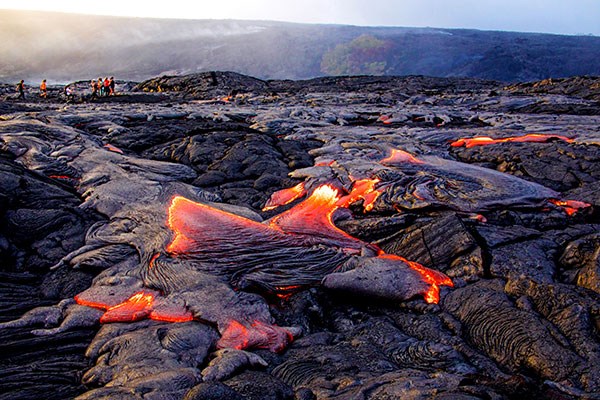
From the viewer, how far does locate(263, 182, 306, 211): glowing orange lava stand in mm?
7715

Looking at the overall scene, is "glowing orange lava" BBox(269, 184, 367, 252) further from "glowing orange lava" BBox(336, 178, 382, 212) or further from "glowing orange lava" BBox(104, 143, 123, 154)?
"glowing orange lava" BBox(104, 143, 123, 154)

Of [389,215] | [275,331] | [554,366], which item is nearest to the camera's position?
[554,366]

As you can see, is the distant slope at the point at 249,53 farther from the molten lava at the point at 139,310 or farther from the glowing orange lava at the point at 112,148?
the molten lava at the point at 139,310

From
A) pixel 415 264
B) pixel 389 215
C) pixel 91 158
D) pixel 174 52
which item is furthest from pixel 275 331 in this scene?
pixel 174 52

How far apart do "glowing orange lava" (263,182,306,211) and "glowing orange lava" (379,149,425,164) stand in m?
2.08

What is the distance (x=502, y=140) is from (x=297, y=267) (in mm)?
7573

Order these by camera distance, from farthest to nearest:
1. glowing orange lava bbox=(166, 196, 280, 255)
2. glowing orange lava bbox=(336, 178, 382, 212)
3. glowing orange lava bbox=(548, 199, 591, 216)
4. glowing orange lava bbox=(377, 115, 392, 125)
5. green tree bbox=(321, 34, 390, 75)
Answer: green tree bbox=(321, 34, 390, 75), glowing orange lava bbox=(377, 115, 392, 125), glowing orange lava bbox=(336, 178, 382, 212), glowing orange lava bbox=(548, 199, 591, 216), glowing orange lava bbox=(166, 196, 280, 255)

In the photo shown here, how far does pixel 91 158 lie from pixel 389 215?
6.48 m

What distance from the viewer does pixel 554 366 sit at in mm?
3467

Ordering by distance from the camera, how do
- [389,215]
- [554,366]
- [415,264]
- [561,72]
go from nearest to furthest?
[554,366]
[415,264]
[389,215]
[561,72]

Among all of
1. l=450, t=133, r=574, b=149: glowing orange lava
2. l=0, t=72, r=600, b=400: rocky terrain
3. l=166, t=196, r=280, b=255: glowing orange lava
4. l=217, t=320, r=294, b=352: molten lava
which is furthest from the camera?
l=450, t=133, r=574, b=149: glowing orange lava

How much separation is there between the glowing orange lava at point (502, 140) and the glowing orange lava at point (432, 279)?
6.03 meters

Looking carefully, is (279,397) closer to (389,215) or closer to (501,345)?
(501,345)

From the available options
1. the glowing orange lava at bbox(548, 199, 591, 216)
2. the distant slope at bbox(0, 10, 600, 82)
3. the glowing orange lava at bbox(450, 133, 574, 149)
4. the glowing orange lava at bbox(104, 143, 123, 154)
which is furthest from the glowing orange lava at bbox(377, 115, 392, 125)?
the distant slope at bbox(0, 10, 600, 82)
